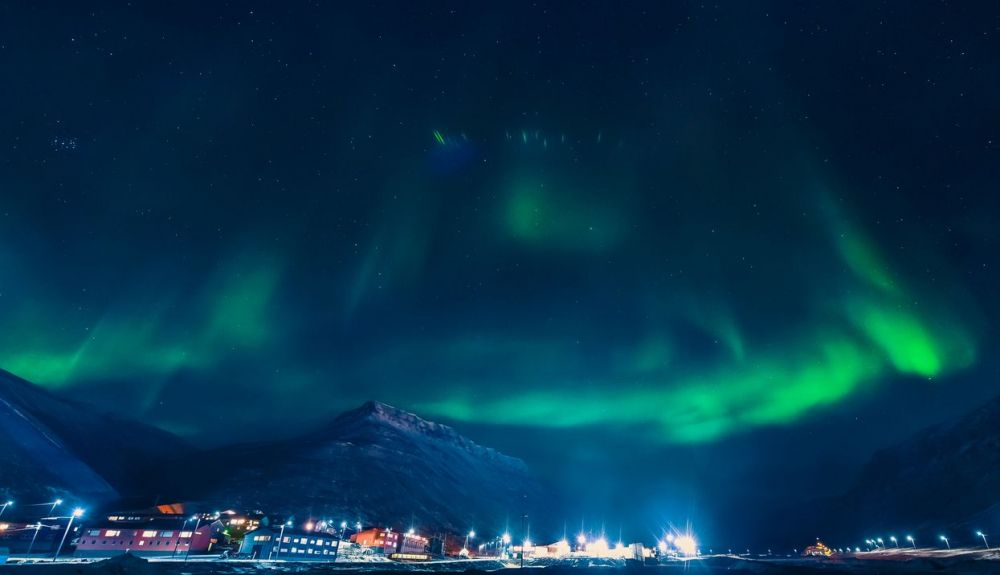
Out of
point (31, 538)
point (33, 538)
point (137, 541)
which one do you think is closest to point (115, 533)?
point (137, 541)

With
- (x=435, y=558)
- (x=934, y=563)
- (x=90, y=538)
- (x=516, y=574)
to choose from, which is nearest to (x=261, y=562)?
(x=90, y=538)

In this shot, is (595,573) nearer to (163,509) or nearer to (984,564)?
(984,564)

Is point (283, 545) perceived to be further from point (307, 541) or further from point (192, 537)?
point (192, 537)

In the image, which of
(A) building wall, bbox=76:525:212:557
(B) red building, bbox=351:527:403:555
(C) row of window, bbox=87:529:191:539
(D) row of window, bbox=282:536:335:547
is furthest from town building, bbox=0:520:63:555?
(B) red building, bbox=351:527:403:555

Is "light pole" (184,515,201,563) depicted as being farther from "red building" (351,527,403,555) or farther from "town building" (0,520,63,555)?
"red building" (351,527,403,555)

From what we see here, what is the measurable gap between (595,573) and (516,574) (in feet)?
111

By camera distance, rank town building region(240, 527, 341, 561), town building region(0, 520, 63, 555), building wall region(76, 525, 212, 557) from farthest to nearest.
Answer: town building region(240, 527, 341, 561)
building wall region(76, 525, 212, 557)
town building region(0, 520, 63, 555)

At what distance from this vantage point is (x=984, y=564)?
391 feet

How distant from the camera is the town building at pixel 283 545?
124250 millimetres

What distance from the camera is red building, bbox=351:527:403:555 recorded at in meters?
178

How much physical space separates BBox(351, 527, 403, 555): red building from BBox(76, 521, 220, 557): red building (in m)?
67.4

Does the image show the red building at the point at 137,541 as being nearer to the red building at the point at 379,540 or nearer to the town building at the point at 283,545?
the town building at the point at 283,545

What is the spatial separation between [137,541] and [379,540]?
83.1 meters

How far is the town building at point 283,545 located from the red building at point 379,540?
41.3 meters
